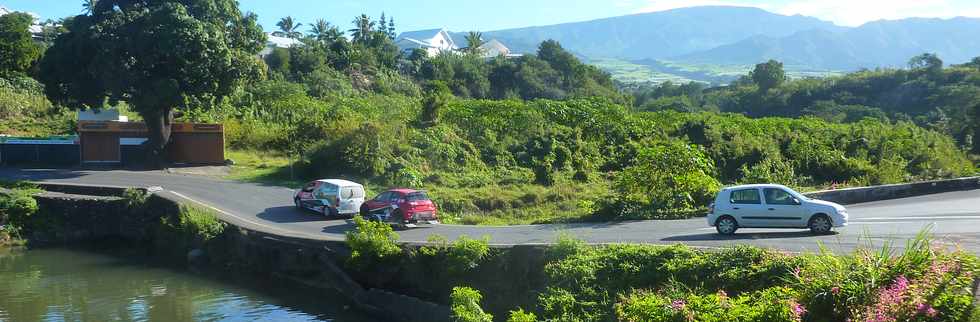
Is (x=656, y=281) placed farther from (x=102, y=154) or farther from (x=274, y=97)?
(x=274, y=97)

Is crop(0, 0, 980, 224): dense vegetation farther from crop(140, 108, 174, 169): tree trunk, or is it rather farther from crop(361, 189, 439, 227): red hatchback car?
crop(361, 189, 439, 227): red hatchback car

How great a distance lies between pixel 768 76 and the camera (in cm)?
9925

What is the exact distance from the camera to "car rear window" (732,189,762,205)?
21.7m

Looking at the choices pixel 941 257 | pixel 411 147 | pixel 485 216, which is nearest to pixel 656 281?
pixel 941 257

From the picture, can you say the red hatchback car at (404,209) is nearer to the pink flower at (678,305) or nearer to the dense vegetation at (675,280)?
the dense vegetation at (675,280)

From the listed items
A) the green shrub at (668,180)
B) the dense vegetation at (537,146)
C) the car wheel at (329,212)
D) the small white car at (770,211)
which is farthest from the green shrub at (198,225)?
the small white car at (770,211)

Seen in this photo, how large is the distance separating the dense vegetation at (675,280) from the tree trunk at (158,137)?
23.8 m

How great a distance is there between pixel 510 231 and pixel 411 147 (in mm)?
15897

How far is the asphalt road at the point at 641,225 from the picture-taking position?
64.6 feet

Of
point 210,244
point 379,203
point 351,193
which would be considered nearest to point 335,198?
point 351,193

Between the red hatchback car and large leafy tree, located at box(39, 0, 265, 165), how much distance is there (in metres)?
15.9

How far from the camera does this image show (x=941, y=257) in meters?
11.6

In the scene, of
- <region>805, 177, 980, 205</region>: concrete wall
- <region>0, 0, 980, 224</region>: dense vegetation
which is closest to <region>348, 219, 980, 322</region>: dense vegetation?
<region>0, 0, 980, 224</region>: dense vegetation

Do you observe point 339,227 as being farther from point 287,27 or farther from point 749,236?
point 287,27
